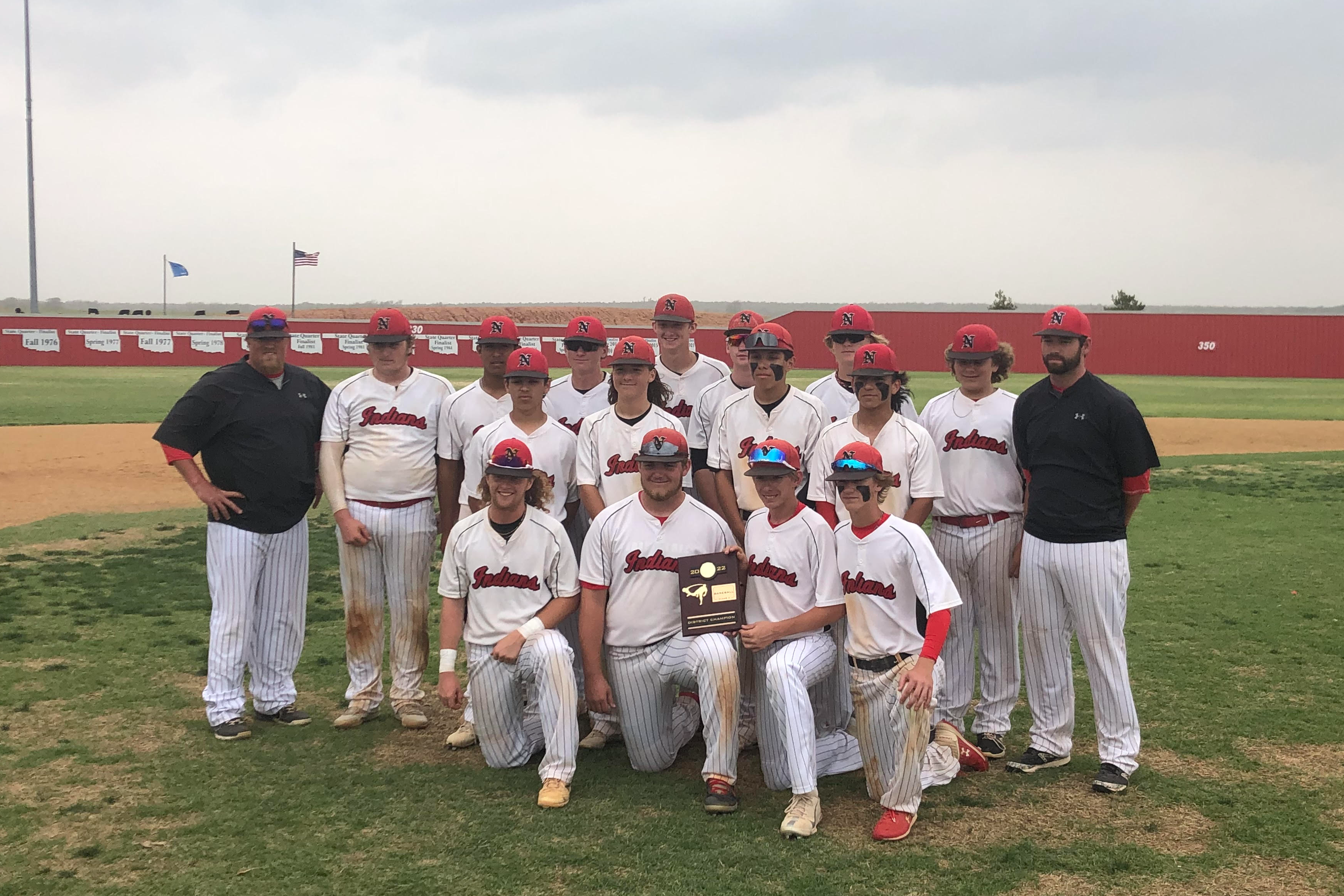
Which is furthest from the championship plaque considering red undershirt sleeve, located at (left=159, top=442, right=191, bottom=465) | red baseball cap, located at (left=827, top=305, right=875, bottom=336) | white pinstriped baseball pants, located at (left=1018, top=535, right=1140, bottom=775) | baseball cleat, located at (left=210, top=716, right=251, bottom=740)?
red undershirt sleeve, located at (left=159, top=442, right=191, bottom=465)

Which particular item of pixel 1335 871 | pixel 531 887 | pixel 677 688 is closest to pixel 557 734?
pixel 677 688

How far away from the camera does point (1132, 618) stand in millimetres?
7492

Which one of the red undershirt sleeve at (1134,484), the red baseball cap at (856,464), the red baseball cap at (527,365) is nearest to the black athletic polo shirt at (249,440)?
the red baseball cap at (527,365)

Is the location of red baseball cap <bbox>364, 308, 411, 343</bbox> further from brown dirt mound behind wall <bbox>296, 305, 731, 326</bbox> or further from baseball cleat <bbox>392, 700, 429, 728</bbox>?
brown dirt mound behind wall <bbox>296, 305, 731, 326</bbox>

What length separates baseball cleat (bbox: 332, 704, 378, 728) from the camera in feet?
18.0

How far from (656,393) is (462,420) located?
1063mm

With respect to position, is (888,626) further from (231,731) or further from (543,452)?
(231,731)

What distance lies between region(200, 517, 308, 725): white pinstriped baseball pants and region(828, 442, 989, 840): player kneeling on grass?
2.97m

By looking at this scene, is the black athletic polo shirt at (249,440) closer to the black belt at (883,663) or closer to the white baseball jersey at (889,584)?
the white baseball jersey at (889,584)

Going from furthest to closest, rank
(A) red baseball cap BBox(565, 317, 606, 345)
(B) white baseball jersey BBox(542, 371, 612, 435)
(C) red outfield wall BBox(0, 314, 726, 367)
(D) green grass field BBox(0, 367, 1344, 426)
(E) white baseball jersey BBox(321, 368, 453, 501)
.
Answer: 1. (C) red outfield wall BBox(0, 314, 726, 367)
2. (D) green grass field BBox(0, 367, 1344, 426)
3. (B) white baseball jersey BBox(542, 371, 612, 435)
4. (A) red baseball cap BBox(565, 317, 606, 345)
5. (E) white baseball jersey BBox(321, 368, 453, 501)

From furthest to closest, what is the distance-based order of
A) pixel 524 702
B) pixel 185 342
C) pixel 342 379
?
pixel 185 342 < pixel 342 379 < pixel 524 702

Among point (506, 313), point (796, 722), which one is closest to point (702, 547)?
point (796, 722)

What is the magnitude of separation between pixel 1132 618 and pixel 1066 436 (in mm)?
3289

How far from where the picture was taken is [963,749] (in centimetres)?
495
